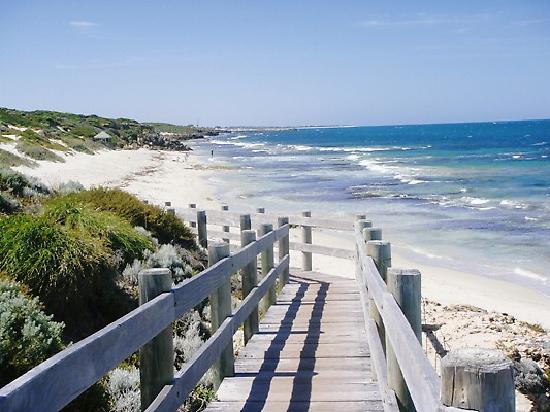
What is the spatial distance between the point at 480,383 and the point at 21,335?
12.6 feet

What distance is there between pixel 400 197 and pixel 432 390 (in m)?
28.3

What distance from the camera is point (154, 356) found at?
11.5 feet

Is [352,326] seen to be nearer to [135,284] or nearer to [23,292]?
[135,284]

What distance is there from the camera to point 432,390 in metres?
1.90

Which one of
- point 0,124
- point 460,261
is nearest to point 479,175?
point 460,261

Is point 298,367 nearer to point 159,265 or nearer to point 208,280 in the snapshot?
point 208,280

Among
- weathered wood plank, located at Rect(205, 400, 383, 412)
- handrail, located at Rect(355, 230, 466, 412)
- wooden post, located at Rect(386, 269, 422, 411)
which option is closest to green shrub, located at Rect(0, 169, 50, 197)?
weathered wood plank, located at Rect(205, 400, 383, 412)

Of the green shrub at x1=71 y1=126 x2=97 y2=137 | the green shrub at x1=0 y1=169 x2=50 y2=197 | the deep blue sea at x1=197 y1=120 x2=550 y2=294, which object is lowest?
the deep blue sea at x1=197 y1=120 x2=550 y2=294

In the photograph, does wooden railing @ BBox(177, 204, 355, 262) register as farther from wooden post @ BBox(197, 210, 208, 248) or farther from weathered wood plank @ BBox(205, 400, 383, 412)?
weathered wood plank @ BBox(205, 400, 383, 412)

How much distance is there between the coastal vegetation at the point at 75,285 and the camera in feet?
14.8

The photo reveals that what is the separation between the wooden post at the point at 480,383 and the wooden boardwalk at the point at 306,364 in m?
2.94

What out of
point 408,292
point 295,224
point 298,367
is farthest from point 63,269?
point 295,224

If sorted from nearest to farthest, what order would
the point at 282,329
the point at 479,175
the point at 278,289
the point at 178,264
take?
the point at 282,329 < the point at 178,264 < the point at 278,289 < the point at 479,175

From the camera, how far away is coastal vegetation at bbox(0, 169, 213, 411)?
4.51 metres
